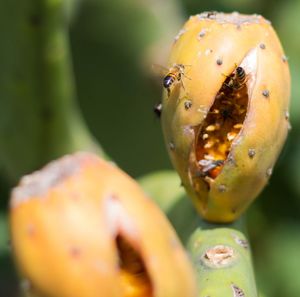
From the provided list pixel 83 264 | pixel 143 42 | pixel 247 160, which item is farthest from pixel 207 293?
pixel 143 42

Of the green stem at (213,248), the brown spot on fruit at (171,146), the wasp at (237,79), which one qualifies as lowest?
the green stem at (213,248)

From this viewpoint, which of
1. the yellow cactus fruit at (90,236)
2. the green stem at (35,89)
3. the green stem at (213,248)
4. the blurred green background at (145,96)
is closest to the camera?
the yellow cactus fruit at (90,236)

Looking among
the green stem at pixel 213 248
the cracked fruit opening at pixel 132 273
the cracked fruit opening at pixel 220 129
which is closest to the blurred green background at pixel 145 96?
the green stem at pixel 213 248

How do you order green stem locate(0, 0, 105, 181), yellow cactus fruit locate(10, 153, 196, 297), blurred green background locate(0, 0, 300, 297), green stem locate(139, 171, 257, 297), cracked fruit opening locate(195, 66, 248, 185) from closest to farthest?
yellow cactus fruit locate(10, 153, 196, 297), green stem locate(139, 171, 257, 297), cracked fruit opening locate(195, 66, 248, 185), green stem locate(0, 0, 105, 181), blurred green background locate(0, 0, 300, 297)

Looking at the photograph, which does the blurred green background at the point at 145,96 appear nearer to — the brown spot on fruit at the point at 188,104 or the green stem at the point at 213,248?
the green stem at the point at 213,248

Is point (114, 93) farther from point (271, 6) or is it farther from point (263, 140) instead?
point (263, 140)

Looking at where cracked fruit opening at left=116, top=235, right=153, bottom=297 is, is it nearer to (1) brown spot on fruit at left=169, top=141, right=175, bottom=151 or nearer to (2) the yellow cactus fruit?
(2) the yellow cactus fruit

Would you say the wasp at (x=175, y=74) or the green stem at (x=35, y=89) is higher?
the wasp at (x=175, y=74)

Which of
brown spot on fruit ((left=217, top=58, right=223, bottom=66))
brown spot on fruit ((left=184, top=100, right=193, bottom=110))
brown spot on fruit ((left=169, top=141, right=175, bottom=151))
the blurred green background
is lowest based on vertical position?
the blurred green background

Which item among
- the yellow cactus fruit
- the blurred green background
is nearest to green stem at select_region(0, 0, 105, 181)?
the blurred green background
